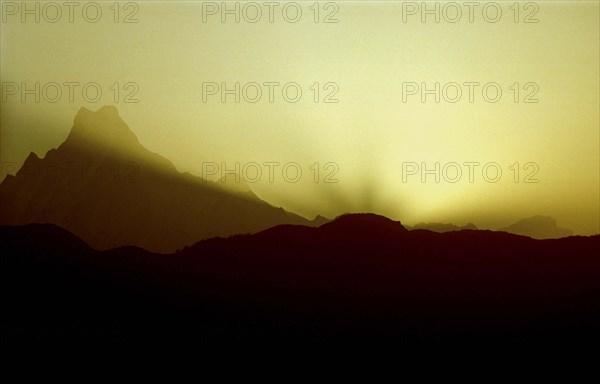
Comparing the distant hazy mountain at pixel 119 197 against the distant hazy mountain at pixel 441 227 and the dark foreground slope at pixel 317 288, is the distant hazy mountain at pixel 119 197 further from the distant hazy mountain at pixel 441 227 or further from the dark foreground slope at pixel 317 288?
the distant hazy mountain at pixel 441 227

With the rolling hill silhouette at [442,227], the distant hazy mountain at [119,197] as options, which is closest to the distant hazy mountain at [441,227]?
the rolling hill silhouette at [442,227]

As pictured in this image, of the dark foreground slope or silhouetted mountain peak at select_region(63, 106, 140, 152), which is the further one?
silhouetted mountain peak at select_region(63, 106, 140, 152)

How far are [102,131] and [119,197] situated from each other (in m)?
0.25

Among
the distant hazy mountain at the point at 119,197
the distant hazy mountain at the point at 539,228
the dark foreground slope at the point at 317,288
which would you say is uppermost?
the distant hazy mountain at the point at 119,197

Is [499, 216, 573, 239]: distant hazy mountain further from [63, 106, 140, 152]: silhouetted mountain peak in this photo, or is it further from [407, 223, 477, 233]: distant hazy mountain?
[63, 106, 140, 152]: silhouetted mountain peak

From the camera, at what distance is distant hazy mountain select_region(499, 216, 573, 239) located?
2244 mm

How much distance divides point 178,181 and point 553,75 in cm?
144

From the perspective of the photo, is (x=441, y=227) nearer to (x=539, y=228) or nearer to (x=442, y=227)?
(x=442, y=227)

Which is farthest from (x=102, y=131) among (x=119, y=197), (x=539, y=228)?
(x=539, y=228)

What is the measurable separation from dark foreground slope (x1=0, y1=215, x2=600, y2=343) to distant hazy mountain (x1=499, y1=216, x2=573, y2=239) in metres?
0.03

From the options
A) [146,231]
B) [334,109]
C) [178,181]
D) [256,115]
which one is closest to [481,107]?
[334,109]

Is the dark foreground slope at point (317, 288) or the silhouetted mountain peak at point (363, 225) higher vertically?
the silhouetted mountain peak at point (363, 225)

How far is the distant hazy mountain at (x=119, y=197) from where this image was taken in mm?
2262

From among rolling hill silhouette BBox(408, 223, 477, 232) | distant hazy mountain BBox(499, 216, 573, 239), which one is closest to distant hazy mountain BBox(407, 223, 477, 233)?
rolling hill silhouette BBox(408, 223, 477, 232)
